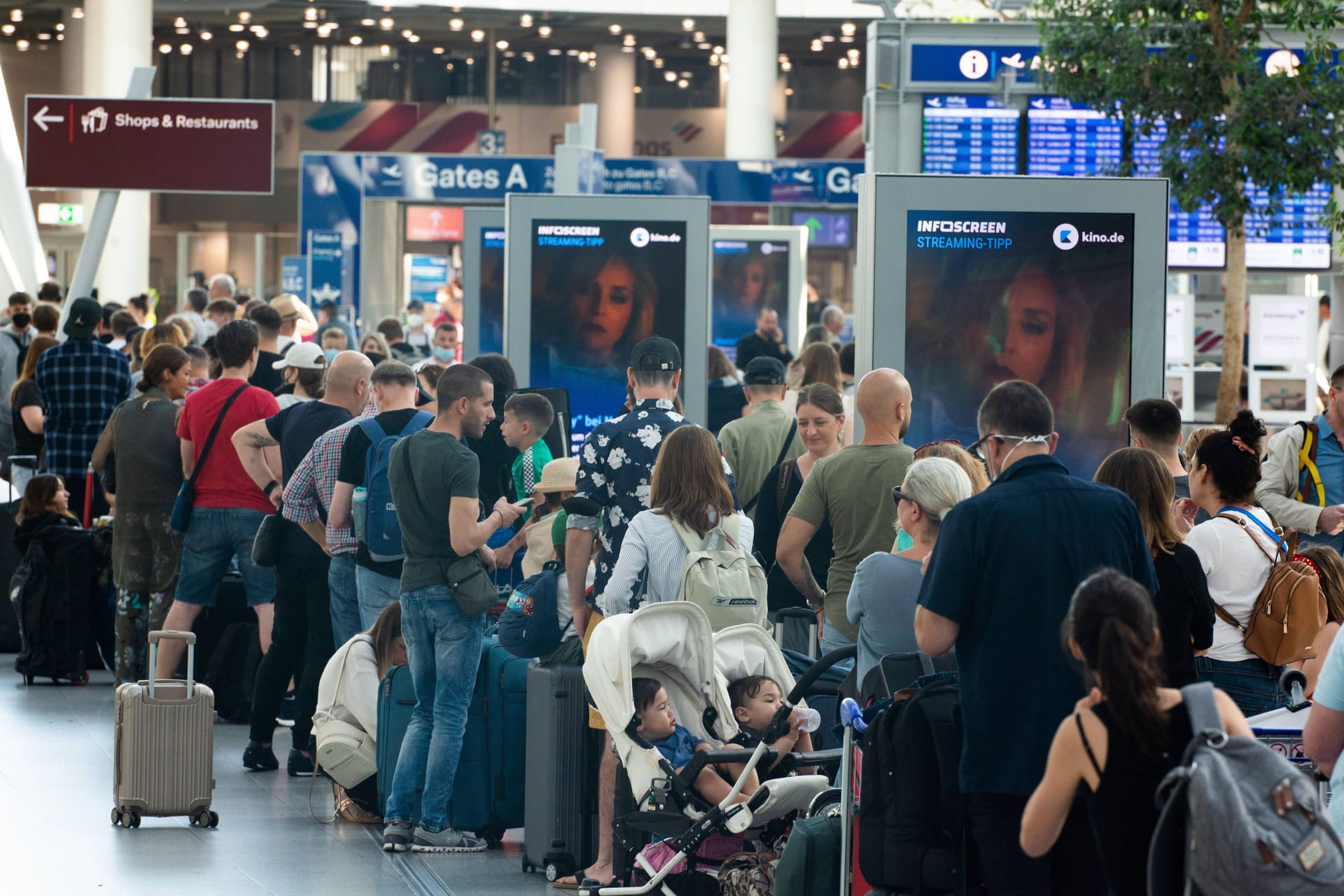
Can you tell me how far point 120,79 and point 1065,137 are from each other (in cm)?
2417

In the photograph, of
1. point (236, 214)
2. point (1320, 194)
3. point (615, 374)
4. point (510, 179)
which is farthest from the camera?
point (236, 214)

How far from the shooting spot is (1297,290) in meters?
18.4

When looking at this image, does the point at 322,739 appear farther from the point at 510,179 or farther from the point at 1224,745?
the point at 510,179

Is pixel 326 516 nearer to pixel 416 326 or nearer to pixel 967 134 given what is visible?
pixel 967 134

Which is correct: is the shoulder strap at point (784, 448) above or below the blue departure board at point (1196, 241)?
below

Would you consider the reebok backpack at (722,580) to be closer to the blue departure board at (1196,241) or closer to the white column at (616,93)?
the blue departure board at (1196,241)

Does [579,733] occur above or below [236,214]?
below

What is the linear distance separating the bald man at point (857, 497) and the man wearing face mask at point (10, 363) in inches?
354

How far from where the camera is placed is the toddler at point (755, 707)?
18.6 feet

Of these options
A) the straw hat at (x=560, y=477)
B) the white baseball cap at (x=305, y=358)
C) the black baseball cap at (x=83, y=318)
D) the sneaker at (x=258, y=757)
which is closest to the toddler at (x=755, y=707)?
the straw hat at (x=560, y=477)

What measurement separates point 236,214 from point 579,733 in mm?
36525

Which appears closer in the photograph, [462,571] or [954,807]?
[954,807]

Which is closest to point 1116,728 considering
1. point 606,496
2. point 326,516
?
point 606,496

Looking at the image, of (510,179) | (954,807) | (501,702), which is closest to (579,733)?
(501,702)
